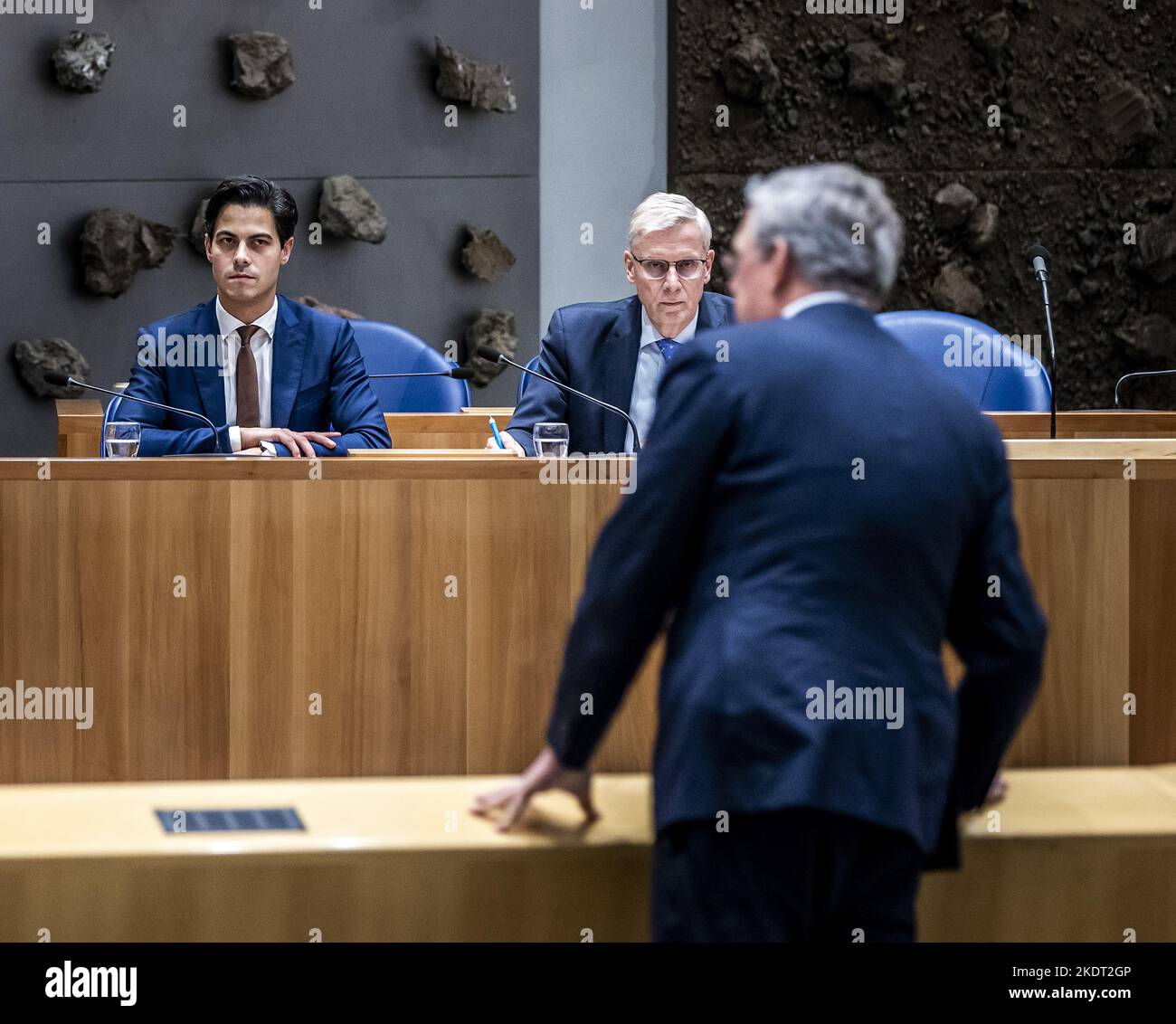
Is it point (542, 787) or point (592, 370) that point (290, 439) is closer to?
point (592, 370)

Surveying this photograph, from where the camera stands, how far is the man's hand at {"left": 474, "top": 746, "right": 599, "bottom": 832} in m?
1.43

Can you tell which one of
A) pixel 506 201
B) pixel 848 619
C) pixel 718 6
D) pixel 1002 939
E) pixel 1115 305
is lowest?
pixel 1002 939

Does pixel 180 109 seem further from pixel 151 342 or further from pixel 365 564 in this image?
pixel 365 564

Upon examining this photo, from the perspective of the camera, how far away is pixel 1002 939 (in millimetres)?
1619

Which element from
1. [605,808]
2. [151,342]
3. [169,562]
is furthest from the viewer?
[151,342]

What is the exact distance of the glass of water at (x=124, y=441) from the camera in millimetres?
2125

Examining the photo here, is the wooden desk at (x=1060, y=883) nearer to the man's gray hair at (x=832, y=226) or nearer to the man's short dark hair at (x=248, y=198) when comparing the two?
the man's gray hair at (x=832, y=226)

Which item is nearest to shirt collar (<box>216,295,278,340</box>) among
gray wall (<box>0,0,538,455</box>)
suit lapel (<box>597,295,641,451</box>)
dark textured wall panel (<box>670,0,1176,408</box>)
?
suit lapel (<box>597,295,641,451</box>)

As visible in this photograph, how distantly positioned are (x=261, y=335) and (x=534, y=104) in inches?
123

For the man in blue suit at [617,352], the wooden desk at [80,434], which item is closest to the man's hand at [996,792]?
the man in blue suit at [617,352]

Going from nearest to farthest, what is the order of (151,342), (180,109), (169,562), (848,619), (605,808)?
(848,619) < (605,808) < (169,562) < (151,342) < (180,109)

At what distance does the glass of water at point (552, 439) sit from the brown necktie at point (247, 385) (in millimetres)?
838

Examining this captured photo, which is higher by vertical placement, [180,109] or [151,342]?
[180,109]

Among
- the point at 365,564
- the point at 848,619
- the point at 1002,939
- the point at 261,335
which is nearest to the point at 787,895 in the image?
the point at 848,619
